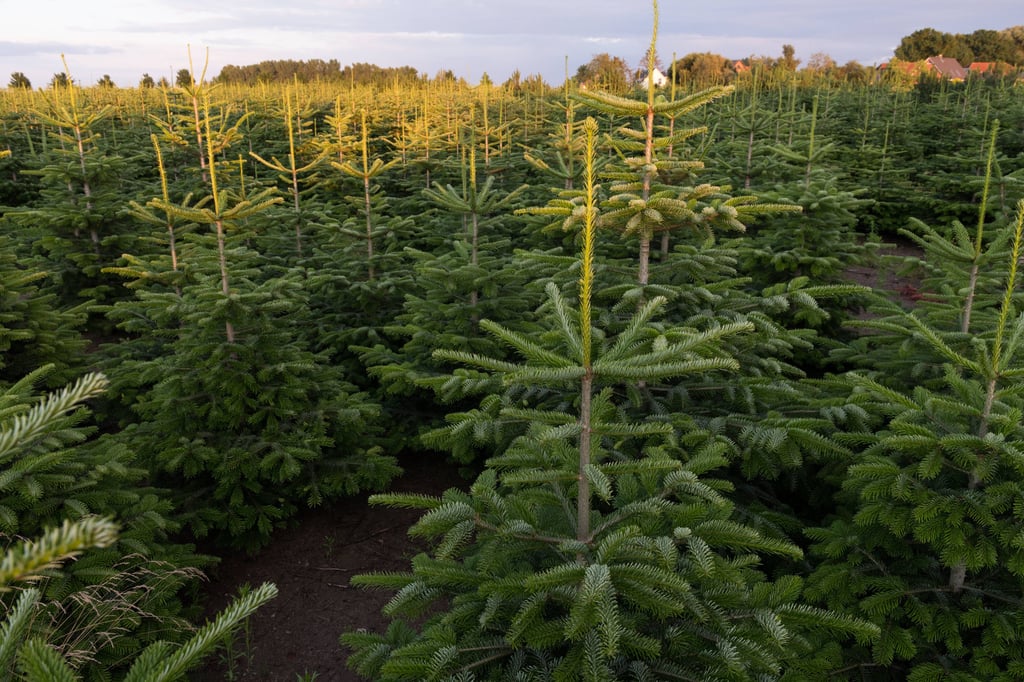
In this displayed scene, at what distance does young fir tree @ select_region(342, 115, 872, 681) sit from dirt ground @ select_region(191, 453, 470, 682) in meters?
2.19

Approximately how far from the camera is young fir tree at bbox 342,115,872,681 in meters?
2.29

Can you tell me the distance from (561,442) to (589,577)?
0.79 metres

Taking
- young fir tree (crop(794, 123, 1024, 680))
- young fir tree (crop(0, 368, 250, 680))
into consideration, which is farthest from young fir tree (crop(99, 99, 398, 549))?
young fir tree (crop(794, 123, 1024, 680))

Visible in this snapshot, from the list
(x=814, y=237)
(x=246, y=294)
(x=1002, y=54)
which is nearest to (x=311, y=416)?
(x=246, y=294)

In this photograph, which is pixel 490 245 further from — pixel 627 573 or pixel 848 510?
pixel 627 573

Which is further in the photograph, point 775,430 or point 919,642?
point 775,430

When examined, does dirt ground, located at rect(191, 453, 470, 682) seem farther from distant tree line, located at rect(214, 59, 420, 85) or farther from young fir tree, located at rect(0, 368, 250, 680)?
distant tree line, located at rect(214, 59, 420, 85)

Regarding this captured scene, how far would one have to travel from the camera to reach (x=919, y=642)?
10.5ft

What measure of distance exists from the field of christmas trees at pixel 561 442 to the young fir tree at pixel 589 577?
0.02m

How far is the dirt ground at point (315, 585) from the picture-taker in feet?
15.2

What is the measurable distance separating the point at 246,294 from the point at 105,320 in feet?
17.9

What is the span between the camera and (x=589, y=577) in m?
2.15

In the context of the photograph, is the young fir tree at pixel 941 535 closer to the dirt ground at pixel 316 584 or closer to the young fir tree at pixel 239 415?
the dirt ground at pixel 316 584

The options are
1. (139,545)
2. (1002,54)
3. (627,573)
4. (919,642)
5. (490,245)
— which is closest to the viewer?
Result: (627,573)
